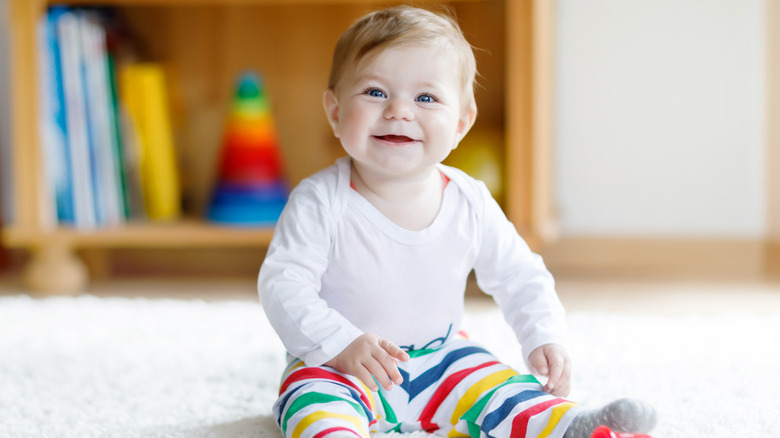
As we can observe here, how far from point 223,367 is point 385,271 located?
314mm

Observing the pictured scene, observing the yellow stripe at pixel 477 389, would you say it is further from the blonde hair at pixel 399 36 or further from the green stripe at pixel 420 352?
the blonde hair at pixel 399 36

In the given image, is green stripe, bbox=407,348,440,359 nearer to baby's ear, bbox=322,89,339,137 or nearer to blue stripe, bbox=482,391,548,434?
blue stripe, bbox=482,391,548,434

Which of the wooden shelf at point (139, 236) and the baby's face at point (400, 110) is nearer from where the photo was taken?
the baby's face at point (400, 110)

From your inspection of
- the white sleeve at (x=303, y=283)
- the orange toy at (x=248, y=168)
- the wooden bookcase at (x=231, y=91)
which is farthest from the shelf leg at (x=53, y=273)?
the white sleeve at (x=303, y=283)

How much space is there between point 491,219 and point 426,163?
4.2 inches

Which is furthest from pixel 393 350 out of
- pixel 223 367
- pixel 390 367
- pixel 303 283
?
pixel 223 367

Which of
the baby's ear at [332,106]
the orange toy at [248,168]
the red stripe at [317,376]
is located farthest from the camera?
the orange toy at [248,168]

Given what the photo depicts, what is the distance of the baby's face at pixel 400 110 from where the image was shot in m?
0.77

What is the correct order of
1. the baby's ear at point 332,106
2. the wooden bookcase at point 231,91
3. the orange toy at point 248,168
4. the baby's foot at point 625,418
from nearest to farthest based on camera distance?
1. the baby's foot at point 625,418
2. the baby's ear at point 332,106
3. the wooden bookcase at point 231,91
4. the orange toy at point 248,168

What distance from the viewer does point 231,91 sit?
1751mm

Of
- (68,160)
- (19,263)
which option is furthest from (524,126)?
(19,263)

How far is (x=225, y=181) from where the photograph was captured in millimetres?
1560

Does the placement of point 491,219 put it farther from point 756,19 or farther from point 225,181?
point 756,19

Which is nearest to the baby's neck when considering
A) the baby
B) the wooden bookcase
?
the baby
